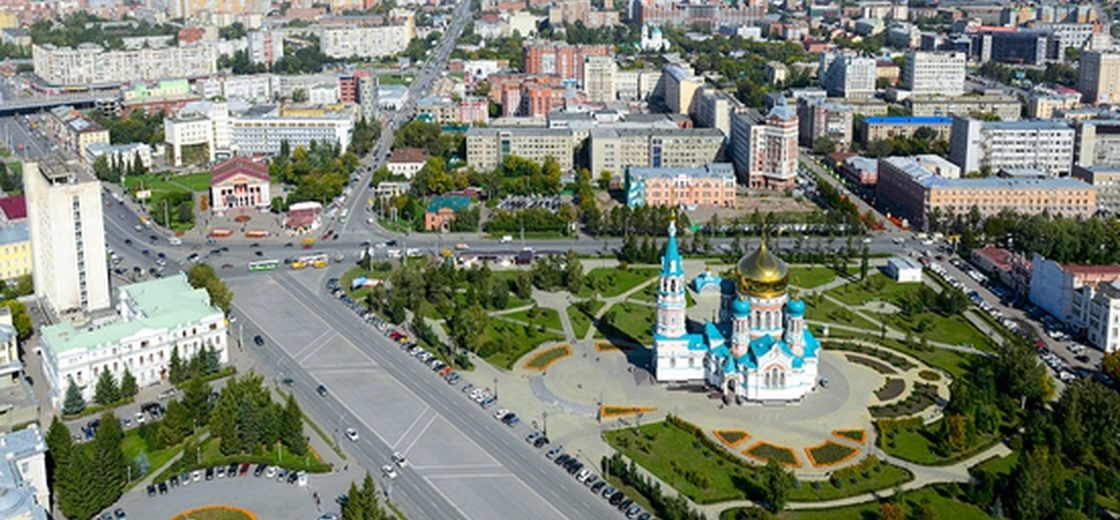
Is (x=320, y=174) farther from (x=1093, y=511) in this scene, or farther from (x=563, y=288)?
(x=1093, y=511)

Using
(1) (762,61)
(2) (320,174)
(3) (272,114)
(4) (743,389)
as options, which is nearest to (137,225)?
(2) (320,174)

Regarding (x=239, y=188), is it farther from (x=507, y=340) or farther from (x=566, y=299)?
(x=507, y=340)

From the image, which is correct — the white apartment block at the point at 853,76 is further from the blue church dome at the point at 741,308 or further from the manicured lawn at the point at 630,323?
the blue church dome at the point at 741,308

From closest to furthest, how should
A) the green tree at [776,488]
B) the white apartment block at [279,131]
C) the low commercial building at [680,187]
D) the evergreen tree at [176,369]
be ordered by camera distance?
the green tree at [776,488] < the evergreen tree at [176,369] < the low commercial building at [680,187] < the white apartment block at [279,131]

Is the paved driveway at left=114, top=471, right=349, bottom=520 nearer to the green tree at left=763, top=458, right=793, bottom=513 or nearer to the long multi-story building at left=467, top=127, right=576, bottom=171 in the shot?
the green tree at left=763, top=458, right=793, bottom=513

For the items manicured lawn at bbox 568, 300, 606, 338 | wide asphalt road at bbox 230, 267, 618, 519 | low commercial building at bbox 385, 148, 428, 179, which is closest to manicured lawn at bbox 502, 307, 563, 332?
manicured lawn at bbox 568, 300, 606, 338

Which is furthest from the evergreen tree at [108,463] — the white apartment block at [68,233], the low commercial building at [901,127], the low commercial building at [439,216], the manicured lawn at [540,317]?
the low commercial building at [901,127]

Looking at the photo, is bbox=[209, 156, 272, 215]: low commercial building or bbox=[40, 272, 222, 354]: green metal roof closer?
bbox=[40, 272, 222, 354]: green metal roof

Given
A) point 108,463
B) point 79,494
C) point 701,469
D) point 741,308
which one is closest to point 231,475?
point 108,463
